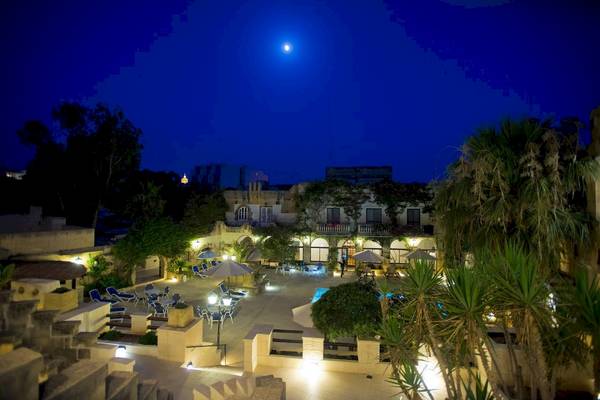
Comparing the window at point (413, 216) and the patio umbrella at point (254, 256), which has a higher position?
the window at point (413, 216)

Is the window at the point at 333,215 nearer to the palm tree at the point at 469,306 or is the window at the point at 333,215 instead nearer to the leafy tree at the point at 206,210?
the leafy tree at the point at 206,210

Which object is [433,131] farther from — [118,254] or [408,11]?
[118,254]

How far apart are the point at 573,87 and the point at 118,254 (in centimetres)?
5879

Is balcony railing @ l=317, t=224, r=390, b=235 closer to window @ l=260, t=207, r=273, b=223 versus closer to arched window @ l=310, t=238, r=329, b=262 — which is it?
arched window @ l=310, t=238, r=329, b=262

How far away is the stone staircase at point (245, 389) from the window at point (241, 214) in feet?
73.8

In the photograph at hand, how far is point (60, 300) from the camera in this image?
7.70 m

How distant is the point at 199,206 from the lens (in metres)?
25.7

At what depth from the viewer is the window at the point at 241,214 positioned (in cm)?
2789

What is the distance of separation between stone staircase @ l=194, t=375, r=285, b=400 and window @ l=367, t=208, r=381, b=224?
20.2 meters

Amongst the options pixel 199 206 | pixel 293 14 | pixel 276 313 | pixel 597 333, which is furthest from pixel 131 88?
pixel 597 333

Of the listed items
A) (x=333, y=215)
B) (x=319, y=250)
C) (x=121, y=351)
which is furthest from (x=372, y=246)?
(x=121, y=351)

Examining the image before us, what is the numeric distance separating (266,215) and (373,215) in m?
8.88

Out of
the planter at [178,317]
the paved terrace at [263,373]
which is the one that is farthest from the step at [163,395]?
the planter at [178,317]

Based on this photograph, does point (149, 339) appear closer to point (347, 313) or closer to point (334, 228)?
point (347, 313)
